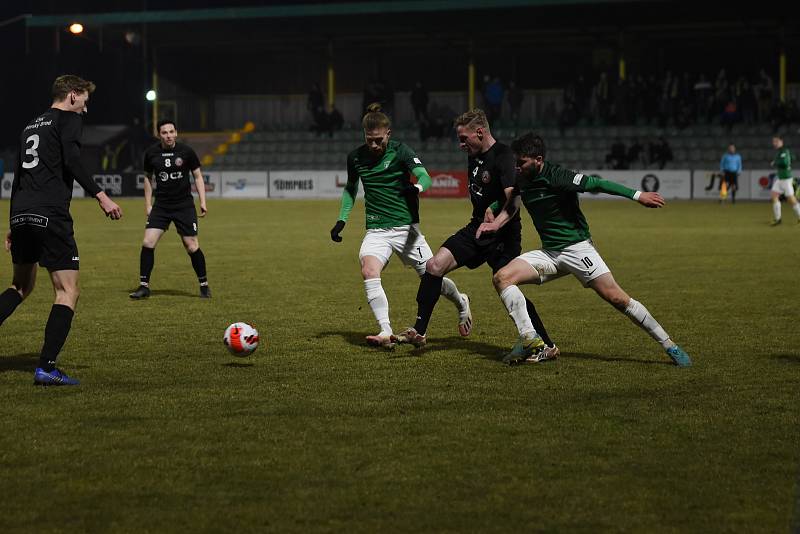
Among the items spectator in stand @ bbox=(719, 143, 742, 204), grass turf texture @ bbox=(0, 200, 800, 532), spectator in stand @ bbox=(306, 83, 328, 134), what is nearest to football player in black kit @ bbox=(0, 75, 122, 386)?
grass turf texture @ bbox=(0, 200, 800, 532)

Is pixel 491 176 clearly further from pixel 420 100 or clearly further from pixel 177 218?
pixel 420 100

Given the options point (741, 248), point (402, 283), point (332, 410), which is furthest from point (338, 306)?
point (741, 248)

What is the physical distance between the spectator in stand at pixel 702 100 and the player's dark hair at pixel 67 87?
40.1 metres

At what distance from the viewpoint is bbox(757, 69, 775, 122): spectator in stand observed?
44156 mm

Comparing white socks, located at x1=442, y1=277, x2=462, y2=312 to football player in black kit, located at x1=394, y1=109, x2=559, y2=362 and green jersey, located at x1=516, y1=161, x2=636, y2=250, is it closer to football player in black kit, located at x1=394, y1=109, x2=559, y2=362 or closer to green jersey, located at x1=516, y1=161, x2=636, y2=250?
football player in black kit, located at x1=394, y1=109, x2=559, y2=362

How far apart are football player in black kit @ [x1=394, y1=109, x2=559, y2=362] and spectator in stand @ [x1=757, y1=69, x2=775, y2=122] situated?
3754 cm

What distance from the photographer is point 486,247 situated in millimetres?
9242

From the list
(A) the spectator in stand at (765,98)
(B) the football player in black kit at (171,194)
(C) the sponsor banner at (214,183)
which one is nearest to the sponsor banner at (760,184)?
(A) the spectator in stand at (765,98)

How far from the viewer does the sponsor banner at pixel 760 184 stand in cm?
3994

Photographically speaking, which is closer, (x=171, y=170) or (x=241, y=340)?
(x=241, y=340)

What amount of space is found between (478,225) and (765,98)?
3785cm

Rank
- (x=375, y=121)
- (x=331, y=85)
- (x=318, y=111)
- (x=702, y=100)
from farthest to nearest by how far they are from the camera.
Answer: (x=331, y=85)
(x=318, y=111)
(x=702, y=100)
(x=375, y=121)

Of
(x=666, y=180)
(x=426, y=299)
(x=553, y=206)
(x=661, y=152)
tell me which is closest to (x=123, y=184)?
(x=661, y=152)

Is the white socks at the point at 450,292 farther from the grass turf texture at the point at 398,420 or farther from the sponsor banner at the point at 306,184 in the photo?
the sponsor banner at the point at 306,184
